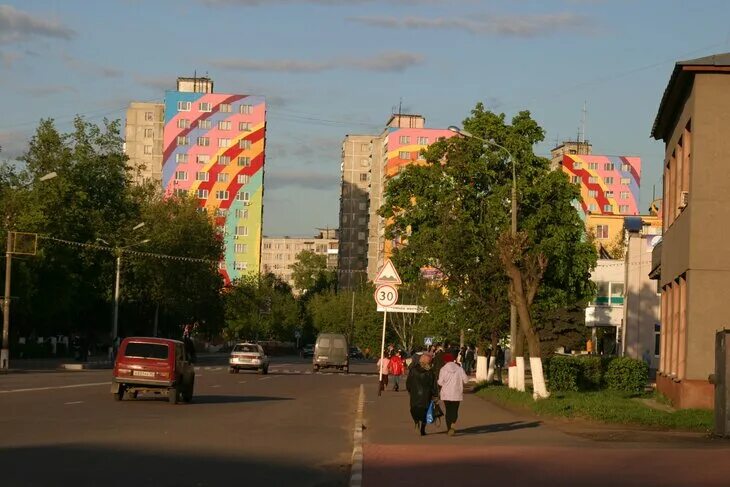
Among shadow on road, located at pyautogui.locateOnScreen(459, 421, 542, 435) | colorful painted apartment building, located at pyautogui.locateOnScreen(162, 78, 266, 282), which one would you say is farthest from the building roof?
colorful painted apartment building, located at pyautogui.locateOnScreen(162, 78, 266, 282)

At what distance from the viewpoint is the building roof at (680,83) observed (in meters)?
29.5

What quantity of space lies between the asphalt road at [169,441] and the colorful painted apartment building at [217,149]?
12517 cm

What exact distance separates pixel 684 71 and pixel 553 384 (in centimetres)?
1183

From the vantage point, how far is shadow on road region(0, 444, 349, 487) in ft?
45.9

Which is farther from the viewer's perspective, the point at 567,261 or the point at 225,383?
the point at 567,261

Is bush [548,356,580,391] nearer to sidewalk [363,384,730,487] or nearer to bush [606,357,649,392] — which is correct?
bush [606,357,649,392]

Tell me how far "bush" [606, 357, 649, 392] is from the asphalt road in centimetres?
1005

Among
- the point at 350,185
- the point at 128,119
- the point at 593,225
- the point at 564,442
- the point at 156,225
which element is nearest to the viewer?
the point at 564,442

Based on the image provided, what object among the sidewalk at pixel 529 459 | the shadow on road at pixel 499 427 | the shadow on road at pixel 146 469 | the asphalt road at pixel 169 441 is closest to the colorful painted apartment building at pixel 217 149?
the asphalt road at pixel 169 441

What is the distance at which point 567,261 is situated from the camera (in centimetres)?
5669

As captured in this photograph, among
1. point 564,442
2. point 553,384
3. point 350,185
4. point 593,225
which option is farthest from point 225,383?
point 350,185

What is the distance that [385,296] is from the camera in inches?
1215

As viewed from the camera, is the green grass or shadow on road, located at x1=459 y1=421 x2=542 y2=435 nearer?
shadow on road, located at x1=459 y1=421 x2=542 y2=435

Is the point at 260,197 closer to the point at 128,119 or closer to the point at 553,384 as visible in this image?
the point at 128,119
